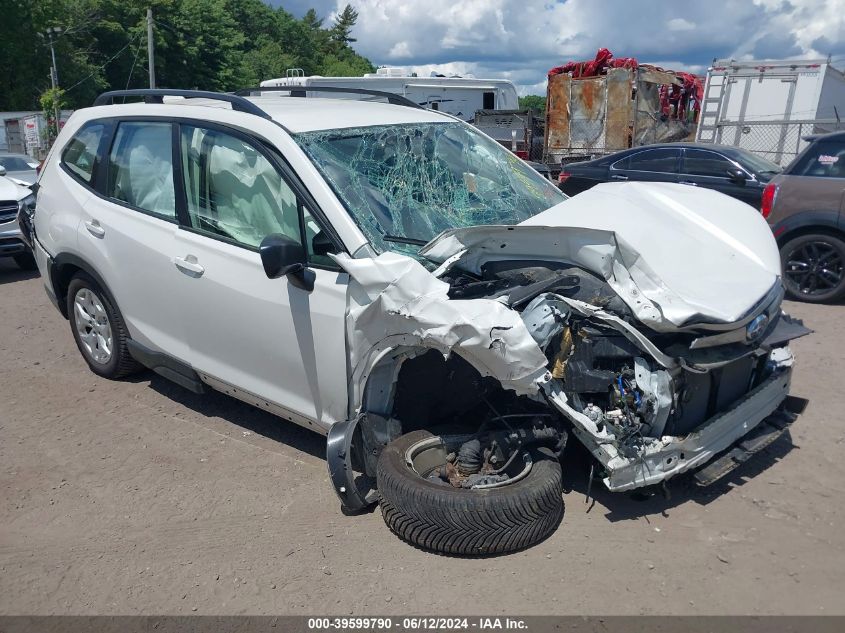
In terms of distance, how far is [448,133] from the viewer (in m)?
4.66

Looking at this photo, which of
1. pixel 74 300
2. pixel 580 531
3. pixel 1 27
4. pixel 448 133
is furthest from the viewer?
pixel 1 27

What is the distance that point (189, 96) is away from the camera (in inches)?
176

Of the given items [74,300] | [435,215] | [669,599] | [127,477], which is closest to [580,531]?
[669,599]

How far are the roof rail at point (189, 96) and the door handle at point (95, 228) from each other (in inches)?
35.0

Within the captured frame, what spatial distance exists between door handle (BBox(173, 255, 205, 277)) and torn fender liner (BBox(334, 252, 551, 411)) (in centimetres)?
103

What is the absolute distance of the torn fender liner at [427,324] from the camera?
3.06m

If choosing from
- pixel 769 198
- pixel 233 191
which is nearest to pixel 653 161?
pixel 769 198

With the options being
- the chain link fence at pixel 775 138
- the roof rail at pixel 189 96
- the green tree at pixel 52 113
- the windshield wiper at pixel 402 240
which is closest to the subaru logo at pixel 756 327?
the windshield wiper at pixel 402 240

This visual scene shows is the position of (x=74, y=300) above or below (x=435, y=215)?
below

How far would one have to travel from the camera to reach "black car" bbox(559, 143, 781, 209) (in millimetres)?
9594

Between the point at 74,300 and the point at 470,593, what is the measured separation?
12.0 feet

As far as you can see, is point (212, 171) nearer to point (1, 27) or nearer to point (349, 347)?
point (349, 347)

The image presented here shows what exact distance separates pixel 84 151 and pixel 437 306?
3.27 metres

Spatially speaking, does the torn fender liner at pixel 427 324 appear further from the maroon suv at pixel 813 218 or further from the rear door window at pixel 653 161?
the rear door window at pixel 653 161
